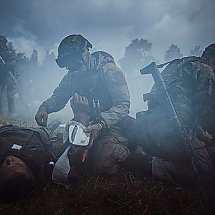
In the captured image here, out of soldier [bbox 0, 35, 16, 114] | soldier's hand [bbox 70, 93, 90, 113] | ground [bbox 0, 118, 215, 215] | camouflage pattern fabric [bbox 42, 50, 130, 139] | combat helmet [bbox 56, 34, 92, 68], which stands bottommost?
ground [bbox 0, 118, 215, 215]

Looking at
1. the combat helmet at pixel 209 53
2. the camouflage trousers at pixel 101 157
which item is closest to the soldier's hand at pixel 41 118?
the camouflage trousers at pixel 101 157

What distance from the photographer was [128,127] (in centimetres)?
454

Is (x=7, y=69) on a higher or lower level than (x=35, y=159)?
higher

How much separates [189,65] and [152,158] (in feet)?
5.41

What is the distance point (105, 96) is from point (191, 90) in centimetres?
175

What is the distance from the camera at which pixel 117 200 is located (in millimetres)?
2996

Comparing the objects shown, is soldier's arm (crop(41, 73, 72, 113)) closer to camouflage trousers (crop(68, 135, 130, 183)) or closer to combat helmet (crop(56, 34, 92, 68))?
combat helmet (crop(56, 34, 92, 68))

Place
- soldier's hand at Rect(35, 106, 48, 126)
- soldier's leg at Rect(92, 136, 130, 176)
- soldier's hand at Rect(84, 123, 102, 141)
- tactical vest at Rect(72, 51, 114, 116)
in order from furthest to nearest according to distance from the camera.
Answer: tactical vest at Rect(72, 51, 114, 116)
soldier's hand at Rect(35, 106, 48, 126)
soldier's leg at Rect(92, 136, 130, 176)
soldier's hand at Rect(84, 123, 102, 141)

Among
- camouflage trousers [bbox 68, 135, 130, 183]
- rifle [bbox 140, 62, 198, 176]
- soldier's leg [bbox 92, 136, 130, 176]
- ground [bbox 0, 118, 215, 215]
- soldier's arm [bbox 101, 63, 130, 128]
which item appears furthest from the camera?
soldier's arm [bbox 101, 63, 130, 128]

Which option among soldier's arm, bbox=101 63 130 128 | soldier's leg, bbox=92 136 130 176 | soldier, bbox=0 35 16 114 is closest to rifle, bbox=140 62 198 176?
soldier's arm, bbox=101 63 130 128

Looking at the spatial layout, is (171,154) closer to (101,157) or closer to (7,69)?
(101,157)

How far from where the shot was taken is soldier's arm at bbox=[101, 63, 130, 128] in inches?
170

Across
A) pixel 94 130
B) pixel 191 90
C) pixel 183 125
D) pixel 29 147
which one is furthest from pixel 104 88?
pixel 29 147

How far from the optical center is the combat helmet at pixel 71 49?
4.96 metres
